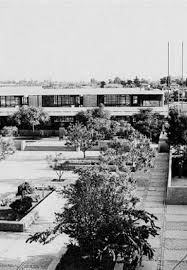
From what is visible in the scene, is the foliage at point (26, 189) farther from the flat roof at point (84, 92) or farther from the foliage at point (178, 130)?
the flat roof at point (84, 92)

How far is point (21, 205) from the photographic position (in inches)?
866

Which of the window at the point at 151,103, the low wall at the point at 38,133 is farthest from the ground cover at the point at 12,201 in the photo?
the window at the point at 151,103

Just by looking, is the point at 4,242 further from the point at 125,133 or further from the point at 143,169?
the point at 125,133

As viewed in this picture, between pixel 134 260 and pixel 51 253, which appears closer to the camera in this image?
pixel 134 260

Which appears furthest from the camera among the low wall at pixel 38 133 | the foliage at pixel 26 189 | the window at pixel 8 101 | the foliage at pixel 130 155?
the window at pixel 8 101

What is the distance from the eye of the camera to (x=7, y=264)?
52.6ft

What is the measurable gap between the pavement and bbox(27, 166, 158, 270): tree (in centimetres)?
152

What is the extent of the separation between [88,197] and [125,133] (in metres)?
30.5

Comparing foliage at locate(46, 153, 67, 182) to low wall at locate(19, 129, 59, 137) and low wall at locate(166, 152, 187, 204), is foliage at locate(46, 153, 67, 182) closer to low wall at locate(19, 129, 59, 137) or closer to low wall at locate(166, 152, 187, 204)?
low wall at locate(166, 152, 187, 204)

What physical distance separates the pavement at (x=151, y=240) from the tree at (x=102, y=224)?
152 cm

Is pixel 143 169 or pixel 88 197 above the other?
pixel 88 197

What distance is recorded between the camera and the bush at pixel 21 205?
21.8 meters

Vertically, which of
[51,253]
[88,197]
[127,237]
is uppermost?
[88,197]

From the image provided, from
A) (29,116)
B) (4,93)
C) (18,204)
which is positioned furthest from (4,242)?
(4,93)
